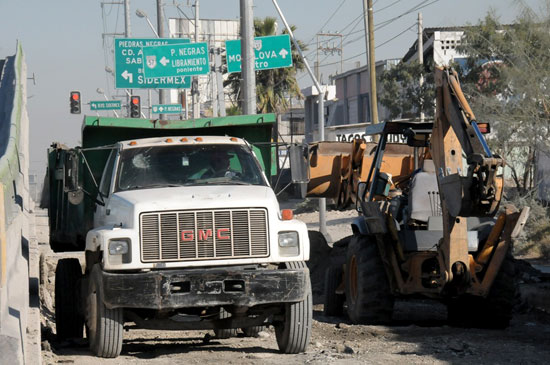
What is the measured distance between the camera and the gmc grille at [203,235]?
32.5 feet

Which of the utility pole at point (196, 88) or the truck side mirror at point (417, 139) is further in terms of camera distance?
the utility pole at point (196, 88)

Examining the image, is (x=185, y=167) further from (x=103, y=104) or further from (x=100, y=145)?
(x=103, y=104)

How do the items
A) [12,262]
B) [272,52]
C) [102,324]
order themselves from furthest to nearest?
1. [272,52]
2. [102,324]
3. [12,262]

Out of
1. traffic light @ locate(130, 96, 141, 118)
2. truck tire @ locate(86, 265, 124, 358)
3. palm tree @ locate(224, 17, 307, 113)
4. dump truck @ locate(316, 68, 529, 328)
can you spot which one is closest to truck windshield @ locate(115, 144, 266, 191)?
truck tire @ locate(86, 265, 124, 358)

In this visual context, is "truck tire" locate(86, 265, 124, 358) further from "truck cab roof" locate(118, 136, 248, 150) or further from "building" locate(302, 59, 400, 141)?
"building" locate(302, 59, 400, 141)

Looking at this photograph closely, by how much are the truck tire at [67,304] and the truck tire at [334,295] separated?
12.7 ft

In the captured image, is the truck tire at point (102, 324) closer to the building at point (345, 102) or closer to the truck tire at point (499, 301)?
the truck tire at point (499, 301)

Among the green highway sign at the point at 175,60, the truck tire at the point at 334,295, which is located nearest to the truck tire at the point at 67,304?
the truck tire at the point at 334,295

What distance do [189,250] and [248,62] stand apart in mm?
15571

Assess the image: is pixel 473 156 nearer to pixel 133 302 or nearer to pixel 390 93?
pixel 133 302

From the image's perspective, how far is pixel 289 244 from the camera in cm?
1019

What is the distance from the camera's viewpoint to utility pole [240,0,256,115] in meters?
25.0

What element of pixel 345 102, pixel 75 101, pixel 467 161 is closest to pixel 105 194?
pixel 467 161

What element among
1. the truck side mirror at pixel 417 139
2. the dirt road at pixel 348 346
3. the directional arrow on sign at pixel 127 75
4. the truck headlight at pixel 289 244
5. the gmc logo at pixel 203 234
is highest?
the directional arrow on sign at pixel 127 75
